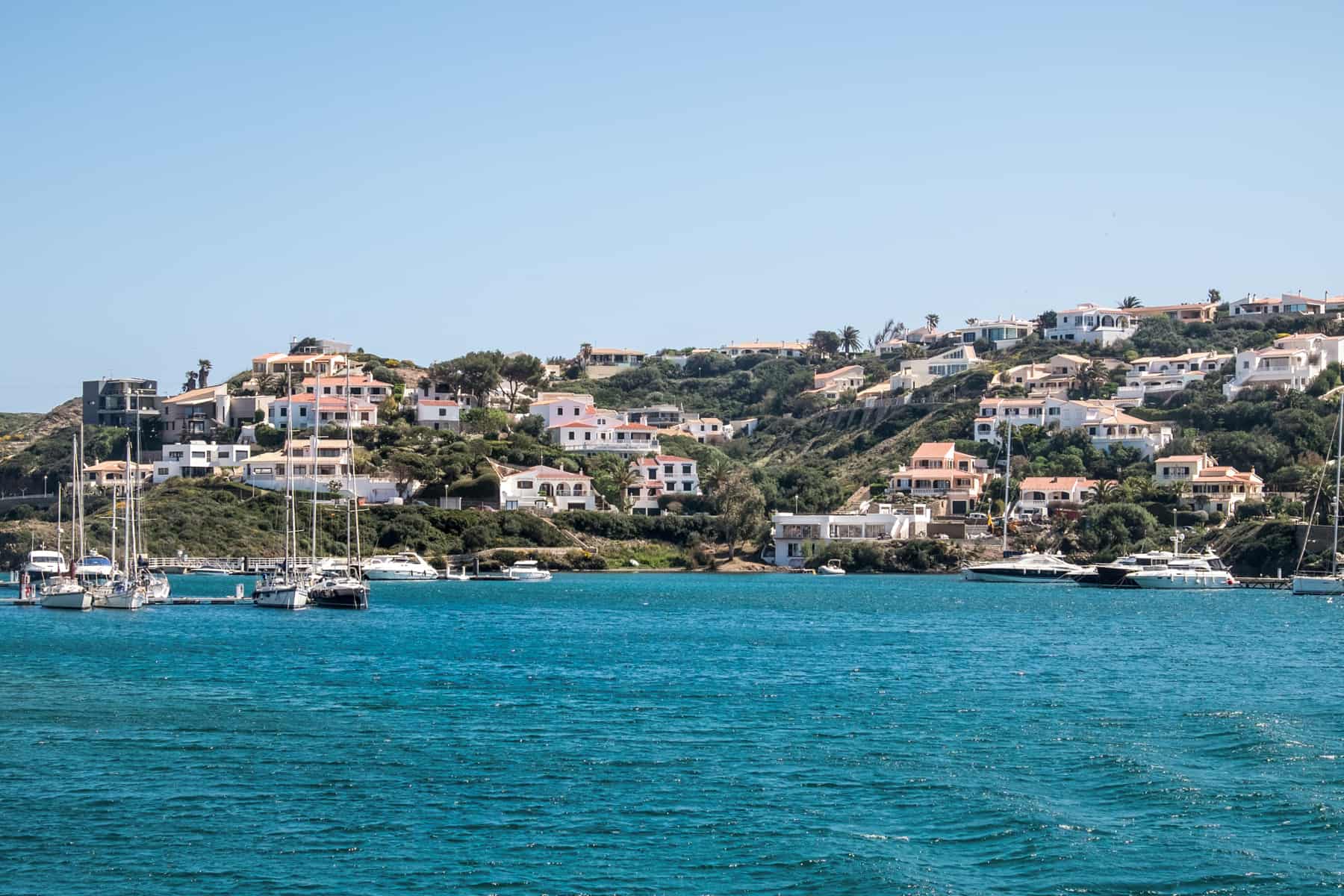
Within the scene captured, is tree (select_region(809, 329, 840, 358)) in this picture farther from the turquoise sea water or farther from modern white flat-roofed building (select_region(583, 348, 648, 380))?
the turquoise sea water

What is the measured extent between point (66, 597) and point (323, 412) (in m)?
57.6

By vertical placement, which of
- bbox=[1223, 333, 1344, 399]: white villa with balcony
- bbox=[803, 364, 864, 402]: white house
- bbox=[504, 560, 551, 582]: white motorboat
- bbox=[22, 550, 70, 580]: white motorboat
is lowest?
bbox=[504, 560, 551, 582]: white motorboat

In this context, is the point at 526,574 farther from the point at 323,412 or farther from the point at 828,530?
the point at 323,412

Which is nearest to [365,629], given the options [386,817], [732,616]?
[732,616]

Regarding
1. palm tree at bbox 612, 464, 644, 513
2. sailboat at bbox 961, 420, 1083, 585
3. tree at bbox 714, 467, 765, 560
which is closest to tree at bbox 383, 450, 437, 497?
palm tree at bbox 612, 464, 644, 513

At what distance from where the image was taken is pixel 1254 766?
98.1 feet

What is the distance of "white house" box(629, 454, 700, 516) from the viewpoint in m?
123

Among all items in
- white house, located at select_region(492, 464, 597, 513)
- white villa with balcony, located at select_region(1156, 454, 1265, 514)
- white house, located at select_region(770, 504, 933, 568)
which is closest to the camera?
white villa with balcony, located at select_region(1156, 454, 1265, 514)

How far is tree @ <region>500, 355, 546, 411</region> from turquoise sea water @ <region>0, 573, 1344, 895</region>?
286 ft

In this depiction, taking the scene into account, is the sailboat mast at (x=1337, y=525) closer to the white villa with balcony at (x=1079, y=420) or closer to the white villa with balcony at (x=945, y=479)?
the white villa with balcony at (x=1079, y=420)

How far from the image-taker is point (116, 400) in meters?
146

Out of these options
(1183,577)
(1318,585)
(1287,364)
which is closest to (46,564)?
(1183,577)

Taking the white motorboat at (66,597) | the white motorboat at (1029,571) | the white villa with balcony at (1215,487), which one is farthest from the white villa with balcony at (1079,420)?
the white motorboat at (66,597)

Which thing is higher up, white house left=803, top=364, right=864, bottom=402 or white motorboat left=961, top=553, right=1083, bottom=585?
white house left=803, top=364, right=864, bottom=402
